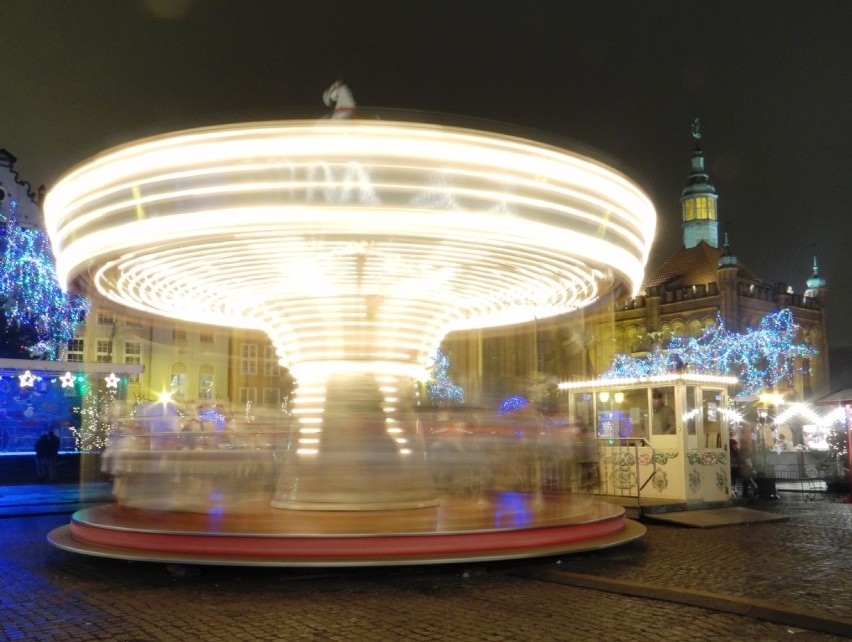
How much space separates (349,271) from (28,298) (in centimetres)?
2617

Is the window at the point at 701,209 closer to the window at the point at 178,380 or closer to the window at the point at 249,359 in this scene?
the window at the point at 249,359

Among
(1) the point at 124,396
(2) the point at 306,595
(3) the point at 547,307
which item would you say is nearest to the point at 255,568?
(2) the point at 306,595

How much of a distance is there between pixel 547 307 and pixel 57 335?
26.4m

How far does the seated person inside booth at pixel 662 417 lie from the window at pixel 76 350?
38871 mm

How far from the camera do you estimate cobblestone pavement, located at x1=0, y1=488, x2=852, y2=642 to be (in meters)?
6.38

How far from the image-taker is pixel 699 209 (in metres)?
89.8

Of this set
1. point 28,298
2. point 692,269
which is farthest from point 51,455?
point 692,269

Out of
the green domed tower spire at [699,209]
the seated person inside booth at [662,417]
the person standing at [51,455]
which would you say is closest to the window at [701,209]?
the green domed tower spire at [699,209]

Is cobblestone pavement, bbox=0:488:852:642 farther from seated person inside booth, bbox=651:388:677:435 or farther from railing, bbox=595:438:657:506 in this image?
seated person inside booth, bbox=651:388:677:435

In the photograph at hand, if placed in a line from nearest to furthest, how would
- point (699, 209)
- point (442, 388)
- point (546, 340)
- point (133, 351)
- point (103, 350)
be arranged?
point (103, 350), point (133, 351), point (442, 388), point (546, 340), point (699, 209)

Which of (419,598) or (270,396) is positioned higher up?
(270,396)

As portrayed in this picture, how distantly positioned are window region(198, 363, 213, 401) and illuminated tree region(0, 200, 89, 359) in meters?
16.6

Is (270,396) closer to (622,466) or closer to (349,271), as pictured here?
(622,466)

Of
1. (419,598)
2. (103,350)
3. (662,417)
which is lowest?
(419,598)
